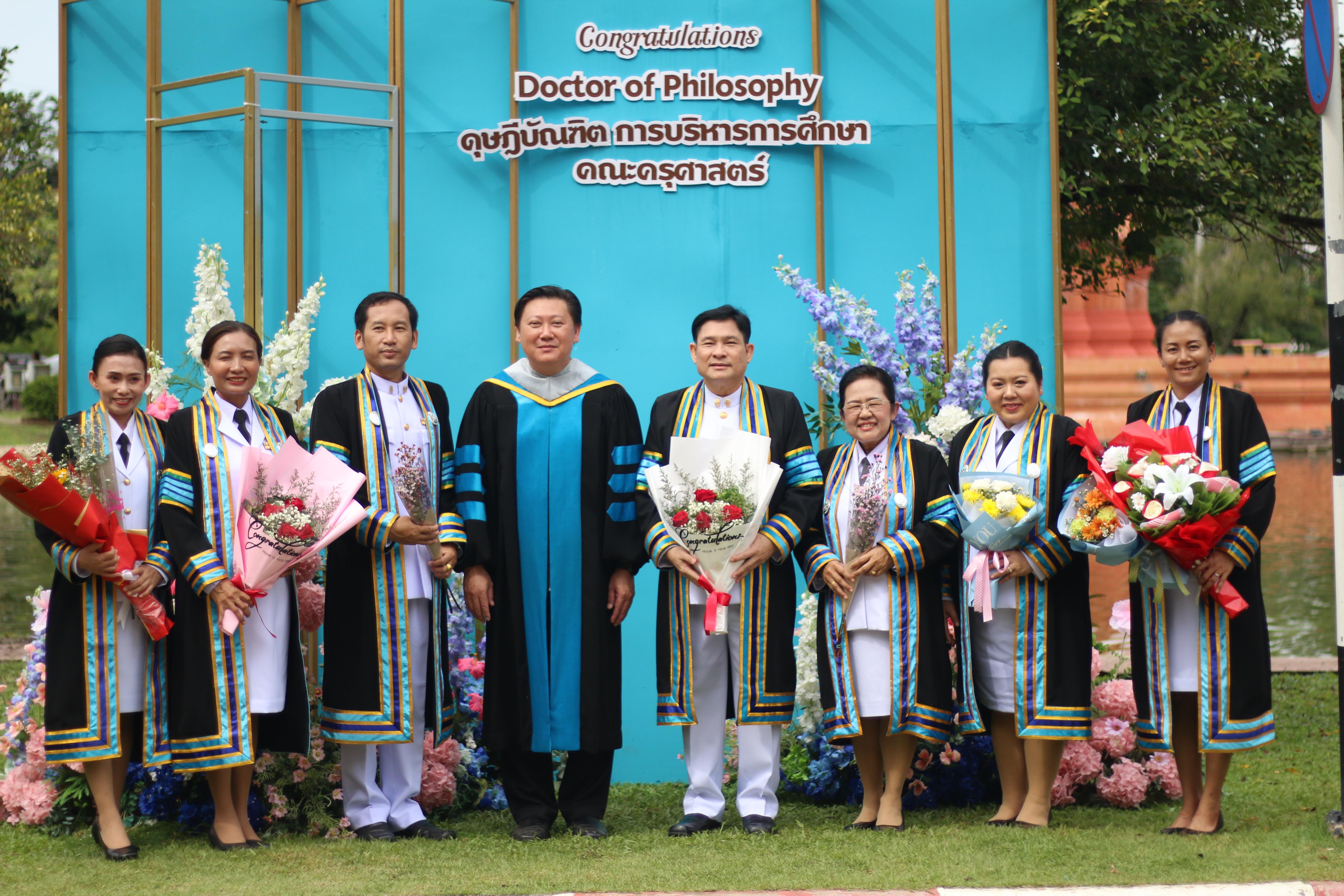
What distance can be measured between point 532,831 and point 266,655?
3.66ft

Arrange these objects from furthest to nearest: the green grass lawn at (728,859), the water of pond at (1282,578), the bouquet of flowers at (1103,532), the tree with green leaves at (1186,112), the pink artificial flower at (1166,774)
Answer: the water of pond at (1282,578)
the tree with green leaves at (1186,112)
the pink artificial flower at (1166,774)
the bouquet of flowers at (1103,532)
the green grass lawn at (728,859)


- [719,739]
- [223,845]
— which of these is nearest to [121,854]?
[223,845]

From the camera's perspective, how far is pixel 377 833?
481 cm

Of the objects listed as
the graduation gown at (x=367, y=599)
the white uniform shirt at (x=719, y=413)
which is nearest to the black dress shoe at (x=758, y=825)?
the graduation gown at (x=367, y=599)

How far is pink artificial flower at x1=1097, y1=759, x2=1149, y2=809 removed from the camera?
5395mm

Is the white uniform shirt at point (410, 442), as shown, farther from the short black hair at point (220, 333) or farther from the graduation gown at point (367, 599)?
the short black hair at point (220, 333)

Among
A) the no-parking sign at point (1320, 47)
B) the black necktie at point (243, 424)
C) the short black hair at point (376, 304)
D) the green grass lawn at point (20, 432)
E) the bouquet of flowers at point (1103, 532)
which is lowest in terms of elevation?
the bouquet of flowers at point (1103, 532)

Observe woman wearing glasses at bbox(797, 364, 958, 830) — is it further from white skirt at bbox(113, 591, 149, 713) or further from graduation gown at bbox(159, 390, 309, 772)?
white skirt at bbox(113, 591, 149, 713)

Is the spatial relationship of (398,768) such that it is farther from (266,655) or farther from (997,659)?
(997,659)

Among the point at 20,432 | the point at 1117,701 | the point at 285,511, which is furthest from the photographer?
the point at 20,432

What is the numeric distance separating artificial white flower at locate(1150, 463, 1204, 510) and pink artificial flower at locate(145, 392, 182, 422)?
3606mm

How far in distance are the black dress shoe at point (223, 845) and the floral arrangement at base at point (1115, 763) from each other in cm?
305

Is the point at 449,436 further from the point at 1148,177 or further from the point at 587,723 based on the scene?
the point at 1148,177

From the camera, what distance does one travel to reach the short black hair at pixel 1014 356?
16.1 ft
